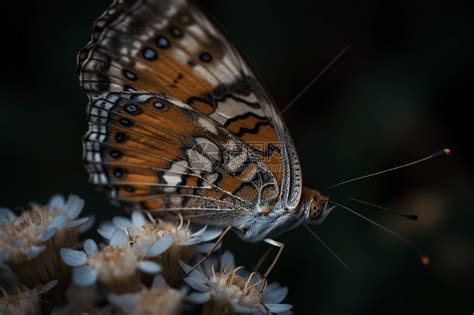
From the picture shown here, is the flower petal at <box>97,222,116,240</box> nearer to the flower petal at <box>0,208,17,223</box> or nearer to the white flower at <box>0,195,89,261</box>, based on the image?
the white flower at <box>0,195,89,261</box>

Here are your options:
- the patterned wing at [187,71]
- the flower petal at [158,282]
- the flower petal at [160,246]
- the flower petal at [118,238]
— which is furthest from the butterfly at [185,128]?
the flower petal at [158,282]

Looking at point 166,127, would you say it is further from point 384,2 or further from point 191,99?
point 384,2

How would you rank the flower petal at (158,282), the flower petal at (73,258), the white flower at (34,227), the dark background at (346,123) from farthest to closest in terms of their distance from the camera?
the dark background at (346,123) < the white flower at (34,227) < the flower petal at (73,258) < the flower petal at (158,282)

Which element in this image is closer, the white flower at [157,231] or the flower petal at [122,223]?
the white flower at [157,231]

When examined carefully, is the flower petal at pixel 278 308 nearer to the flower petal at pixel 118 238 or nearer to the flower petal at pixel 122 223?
the flower petal at pixel 118 238

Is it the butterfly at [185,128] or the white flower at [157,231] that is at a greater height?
the butterfly at [185,128]

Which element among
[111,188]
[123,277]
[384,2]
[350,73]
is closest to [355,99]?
[350,73]
